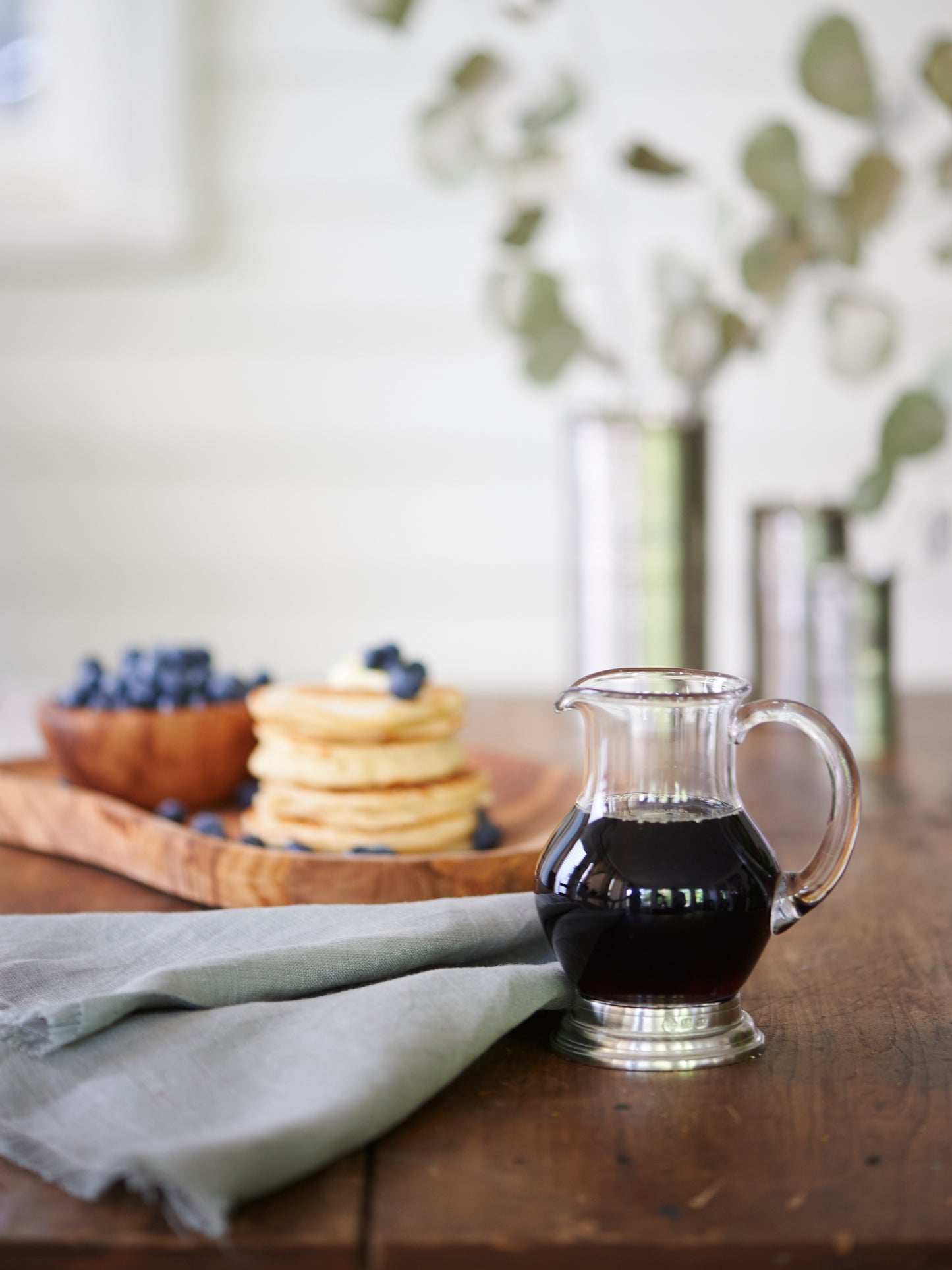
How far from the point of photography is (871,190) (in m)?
1.55

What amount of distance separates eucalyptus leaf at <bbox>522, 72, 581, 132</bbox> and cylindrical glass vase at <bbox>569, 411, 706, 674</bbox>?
1.26 feet

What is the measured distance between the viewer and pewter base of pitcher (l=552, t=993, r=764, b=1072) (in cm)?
67

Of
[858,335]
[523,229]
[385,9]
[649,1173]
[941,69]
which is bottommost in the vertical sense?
[649,1173]

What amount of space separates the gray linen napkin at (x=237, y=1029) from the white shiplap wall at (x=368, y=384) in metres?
1.98

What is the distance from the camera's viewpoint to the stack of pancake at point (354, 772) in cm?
103

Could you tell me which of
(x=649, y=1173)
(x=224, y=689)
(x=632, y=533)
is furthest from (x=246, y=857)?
(x=632, y=533)

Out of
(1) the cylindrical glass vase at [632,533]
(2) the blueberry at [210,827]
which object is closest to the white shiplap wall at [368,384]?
(1) the cylindrical glass vase at [632,533]

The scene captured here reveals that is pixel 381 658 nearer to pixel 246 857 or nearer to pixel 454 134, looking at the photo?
pixel 246 857

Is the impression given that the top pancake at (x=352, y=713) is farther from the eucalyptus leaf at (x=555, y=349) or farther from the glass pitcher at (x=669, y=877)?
the eucalyptus leaf at (x=555, y=349)

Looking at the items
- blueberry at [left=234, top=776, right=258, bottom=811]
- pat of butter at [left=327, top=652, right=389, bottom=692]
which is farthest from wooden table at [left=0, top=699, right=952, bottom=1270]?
blueberry at [left=234, top=776, right=258, bottom=811]

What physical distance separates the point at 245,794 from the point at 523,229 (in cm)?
79

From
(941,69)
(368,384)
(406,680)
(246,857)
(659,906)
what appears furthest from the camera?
(368,384)

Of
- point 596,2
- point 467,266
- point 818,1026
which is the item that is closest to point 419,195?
point 467,266

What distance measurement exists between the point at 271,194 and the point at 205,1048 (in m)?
2.39
